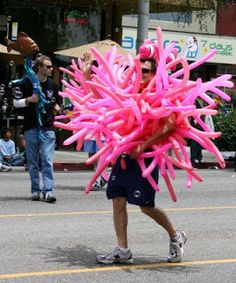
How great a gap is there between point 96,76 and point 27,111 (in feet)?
12.3

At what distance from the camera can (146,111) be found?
575 centimetres

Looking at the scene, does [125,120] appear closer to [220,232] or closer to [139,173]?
[139,173]

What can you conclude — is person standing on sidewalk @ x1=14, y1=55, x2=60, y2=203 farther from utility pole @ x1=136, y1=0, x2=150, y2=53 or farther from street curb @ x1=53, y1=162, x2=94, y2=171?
utility pole @ x1=136, y1=0, x2=150, y2=53

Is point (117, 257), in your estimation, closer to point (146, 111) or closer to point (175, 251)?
point (175, 251)

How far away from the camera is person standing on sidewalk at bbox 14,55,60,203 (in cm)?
956

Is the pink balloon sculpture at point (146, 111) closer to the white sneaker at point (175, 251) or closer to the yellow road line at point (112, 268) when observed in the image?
the white sneaker at point (175, 251)

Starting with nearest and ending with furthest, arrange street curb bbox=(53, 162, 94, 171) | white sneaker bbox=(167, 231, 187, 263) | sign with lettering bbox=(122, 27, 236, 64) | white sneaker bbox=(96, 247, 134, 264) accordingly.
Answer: white sneaker bbox=(96, 247, 134, 264), white sneaker bbox=(167, 231, 187, 263), street curb bbox=(53, 162, 94, 171), sign with lettering bbox=(122, 27, 236, 64)

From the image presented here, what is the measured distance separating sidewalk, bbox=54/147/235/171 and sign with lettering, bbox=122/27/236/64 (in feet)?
22.8

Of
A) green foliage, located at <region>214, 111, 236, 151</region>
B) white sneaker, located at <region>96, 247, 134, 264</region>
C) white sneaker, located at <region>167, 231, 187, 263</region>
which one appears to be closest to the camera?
white sneaker, located at <region>96, 247, 134, 264</region>

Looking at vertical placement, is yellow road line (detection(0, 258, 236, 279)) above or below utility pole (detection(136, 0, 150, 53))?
below

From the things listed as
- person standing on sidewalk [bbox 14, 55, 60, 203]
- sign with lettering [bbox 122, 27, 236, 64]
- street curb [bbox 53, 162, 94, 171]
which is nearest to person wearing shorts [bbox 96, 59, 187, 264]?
person standing on sidewalk [bbox 14, 55, 60, 203]

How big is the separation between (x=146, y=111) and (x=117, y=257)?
4.79ft

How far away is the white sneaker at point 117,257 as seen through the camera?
6.27 meters

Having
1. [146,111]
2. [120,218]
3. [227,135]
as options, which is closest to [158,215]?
[120,218]
